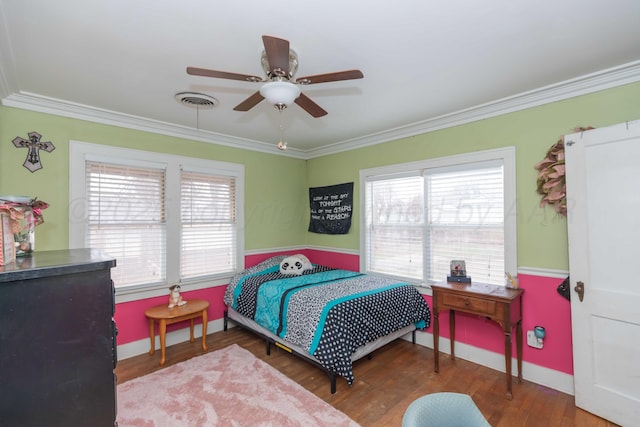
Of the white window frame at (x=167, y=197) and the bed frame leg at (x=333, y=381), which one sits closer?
the bed frame leg at (x=333, y=381)

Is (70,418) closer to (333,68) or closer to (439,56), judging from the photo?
(333,68)

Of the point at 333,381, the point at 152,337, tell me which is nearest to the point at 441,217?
the point at 333,381

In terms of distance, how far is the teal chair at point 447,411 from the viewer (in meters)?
1.15

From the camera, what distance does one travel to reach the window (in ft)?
9.59

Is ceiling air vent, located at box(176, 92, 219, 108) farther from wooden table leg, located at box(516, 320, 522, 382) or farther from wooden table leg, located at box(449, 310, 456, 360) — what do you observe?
wooden table leg, located at box(516, 320, 522, 382)

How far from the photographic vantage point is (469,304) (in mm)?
2637

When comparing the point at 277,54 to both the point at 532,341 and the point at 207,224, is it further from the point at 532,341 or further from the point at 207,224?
the point at 532,341

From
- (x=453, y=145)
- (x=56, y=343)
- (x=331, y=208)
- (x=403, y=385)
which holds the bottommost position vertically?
(x=403, y=385)

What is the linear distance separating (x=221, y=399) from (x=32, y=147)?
2783mm

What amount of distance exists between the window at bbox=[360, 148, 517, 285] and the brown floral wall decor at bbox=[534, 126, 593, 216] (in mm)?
233

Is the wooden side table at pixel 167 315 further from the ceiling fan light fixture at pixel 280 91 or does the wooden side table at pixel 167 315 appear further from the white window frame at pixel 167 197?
the ceiling fan light fixture at pixel 280 91

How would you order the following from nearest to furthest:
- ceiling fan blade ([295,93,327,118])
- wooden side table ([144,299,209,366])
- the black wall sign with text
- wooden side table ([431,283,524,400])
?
ceiling fan blade ([295,93,327,118]) < wooden side table ([431,283,524,400]) < wooden side table ([144,299,209,366]) < the black wall sign with text

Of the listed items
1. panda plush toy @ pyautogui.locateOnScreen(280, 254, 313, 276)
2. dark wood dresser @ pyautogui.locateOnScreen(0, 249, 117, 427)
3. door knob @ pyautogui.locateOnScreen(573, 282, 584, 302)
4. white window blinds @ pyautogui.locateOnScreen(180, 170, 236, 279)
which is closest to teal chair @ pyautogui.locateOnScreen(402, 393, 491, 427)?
dark wood dresser @ pyautogui.locateOnScreen(0, 249, 117, 427)

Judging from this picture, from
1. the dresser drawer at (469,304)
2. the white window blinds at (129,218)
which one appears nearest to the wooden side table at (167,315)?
the white window blinds at (129,218)
